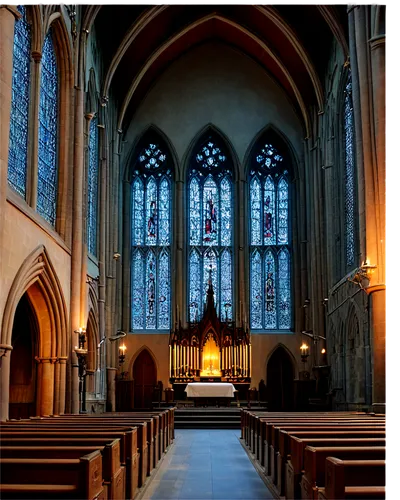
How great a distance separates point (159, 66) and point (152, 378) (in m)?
14.9

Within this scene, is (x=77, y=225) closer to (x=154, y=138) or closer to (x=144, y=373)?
(x=144, y=373)

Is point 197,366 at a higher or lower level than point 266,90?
lower

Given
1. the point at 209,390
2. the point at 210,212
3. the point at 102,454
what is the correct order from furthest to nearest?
the point at 210,212 → the point at 209,390 → the point at 102,454

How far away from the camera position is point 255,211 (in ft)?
107

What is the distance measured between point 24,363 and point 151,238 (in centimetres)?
1286

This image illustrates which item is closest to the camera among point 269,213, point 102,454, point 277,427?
point 102,454

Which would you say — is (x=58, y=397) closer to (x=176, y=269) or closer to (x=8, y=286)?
(x=8, y=286)

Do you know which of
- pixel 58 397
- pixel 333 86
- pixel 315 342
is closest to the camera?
pixel 58 397

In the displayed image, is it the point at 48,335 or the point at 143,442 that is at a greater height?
the point at 48,335

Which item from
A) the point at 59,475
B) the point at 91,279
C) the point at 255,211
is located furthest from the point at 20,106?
the point at 255,211

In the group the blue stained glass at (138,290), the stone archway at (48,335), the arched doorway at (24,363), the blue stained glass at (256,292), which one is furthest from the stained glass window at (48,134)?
the blue stained glass at (256,292)

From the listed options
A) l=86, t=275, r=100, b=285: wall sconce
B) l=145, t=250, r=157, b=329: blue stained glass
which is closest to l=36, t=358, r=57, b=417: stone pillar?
l=86, t=275, r=100, b=285: wall sconce

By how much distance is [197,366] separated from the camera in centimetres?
2916

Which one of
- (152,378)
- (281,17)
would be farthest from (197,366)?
(281,17)
